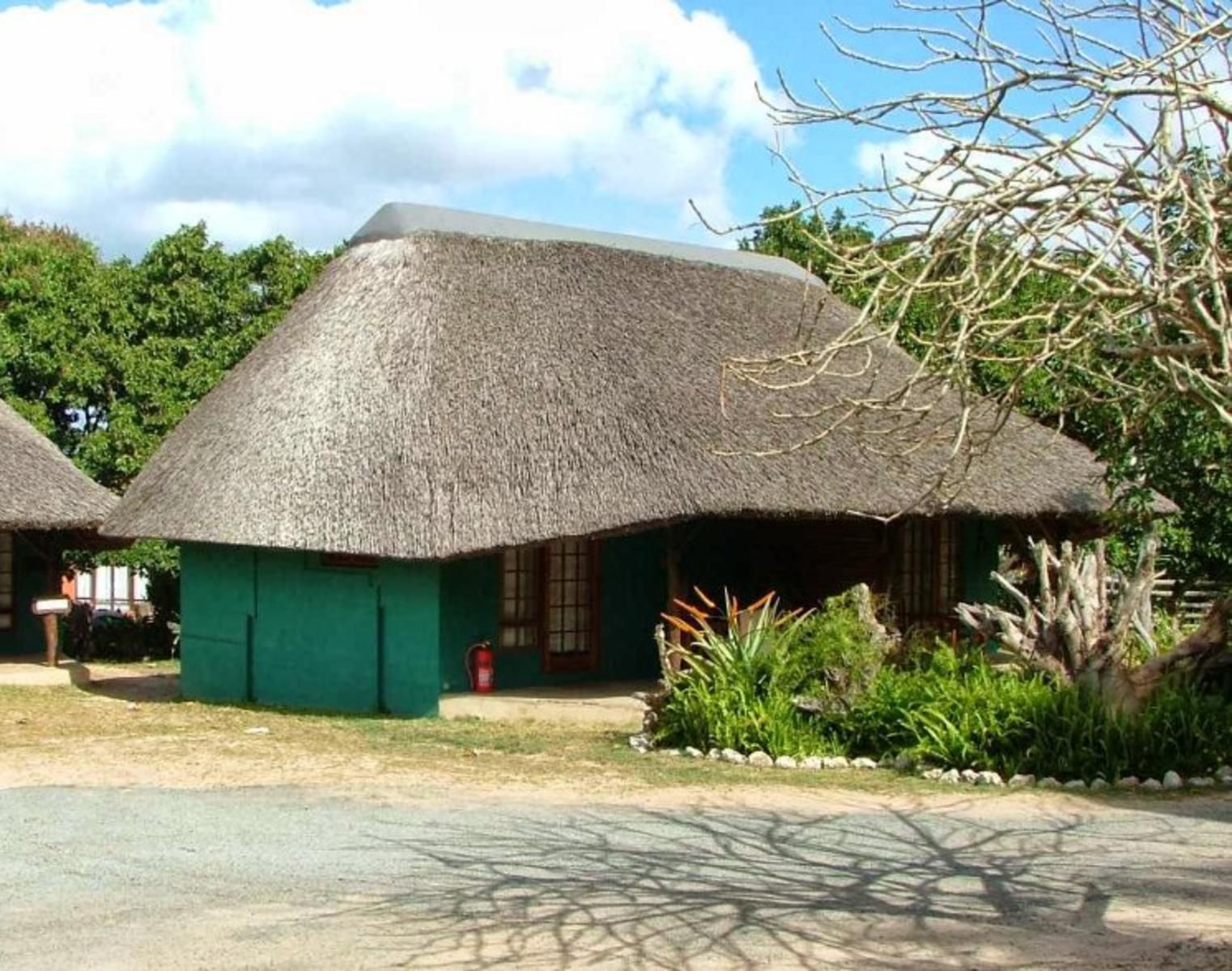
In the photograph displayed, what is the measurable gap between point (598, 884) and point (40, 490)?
14.3 metres

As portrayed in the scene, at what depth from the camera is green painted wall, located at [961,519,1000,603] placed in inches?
799

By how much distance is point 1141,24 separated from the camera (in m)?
6.54

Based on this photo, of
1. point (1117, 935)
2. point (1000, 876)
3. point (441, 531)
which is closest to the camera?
point (1117, 935)

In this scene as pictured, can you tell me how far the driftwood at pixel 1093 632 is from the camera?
41.0 ft

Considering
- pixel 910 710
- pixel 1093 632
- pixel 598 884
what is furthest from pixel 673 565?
pixel 598 884

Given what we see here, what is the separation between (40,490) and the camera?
20891 mm

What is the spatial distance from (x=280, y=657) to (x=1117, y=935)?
1145cm

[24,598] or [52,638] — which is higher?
[24,598]

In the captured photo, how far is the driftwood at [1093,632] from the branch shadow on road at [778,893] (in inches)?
87.5

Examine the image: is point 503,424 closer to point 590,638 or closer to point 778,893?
point 590,638

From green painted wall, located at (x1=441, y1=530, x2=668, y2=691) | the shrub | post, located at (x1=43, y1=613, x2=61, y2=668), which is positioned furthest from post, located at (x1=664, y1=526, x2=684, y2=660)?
post, located at (x1=43, y1=613, x2=61, y2=668)

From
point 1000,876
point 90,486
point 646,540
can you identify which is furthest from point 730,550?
point 1000,876

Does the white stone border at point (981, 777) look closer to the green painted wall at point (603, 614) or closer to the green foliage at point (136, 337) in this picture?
the green painted wall at point (603, 614)

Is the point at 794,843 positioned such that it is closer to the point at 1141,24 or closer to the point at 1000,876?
the point at 1000,876
